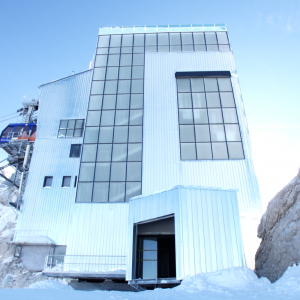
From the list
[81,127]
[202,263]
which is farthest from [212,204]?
[81,127]

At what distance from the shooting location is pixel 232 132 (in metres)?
27.2

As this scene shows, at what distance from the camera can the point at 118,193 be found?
24797 millimetres

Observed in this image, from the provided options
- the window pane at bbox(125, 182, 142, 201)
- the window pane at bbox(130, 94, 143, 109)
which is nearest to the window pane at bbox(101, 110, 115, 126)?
the window pane at bbox(130, 94, 143, 109)

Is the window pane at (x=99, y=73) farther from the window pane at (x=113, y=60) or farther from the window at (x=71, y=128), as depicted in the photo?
the window at (x=71, y=128)

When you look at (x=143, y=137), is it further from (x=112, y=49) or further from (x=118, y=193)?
(x=112, y=49)

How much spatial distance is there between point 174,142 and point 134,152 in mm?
4263

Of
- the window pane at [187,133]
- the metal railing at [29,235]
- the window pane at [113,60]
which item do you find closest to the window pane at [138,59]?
the window pane at [113,60]

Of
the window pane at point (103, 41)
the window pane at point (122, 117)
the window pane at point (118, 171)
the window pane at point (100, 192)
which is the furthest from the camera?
the window pane at point (103, 41)

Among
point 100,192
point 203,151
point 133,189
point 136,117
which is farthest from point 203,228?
point 136,117

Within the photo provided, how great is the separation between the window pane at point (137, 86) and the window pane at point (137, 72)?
2.52 ft

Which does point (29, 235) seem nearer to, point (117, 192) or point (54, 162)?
point (54, 162)

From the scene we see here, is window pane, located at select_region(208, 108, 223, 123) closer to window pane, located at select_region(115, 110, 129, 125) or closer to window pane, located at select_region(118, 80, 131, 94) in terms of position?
window pane, located at select_region(115, 110, 129, 125)

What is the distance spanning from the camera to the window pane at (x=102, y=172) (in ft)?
84.2

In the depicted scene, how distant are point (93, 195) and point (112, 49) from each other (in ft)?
64.4
